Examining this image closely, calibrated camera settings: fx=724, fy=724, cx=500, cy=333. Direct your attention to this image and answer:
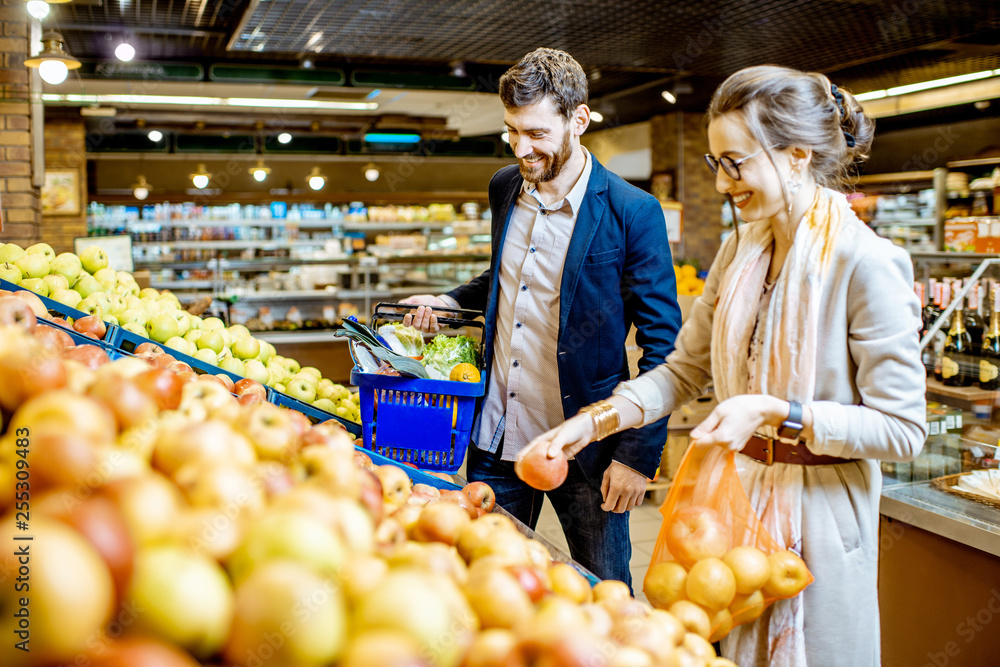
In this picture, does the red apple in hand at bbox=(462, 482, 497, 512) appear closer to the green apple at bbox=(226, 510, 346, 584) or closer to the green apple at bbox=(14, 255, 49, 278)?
the green apple at bbox=(226, 510, 346, 584)

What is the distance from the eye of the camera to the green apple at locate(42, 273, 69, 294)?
2.21 metres

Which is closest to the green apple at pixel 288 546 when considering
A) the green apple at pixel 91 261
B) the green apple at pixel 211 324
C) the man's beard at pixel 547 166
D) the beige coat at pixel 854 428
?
the beige coat at pixel 854 428

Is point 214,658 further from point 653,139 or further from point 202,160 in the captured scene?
point 202,160

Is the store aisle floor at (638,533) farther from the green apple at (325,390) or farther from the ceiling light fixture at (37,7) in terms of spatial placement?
the ceiling light fixture at (37,7)

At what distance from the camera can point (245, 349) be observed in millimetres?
2447

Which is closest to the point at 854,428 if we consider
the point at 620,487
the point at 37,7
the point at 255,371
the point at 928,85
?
the point at 620,487

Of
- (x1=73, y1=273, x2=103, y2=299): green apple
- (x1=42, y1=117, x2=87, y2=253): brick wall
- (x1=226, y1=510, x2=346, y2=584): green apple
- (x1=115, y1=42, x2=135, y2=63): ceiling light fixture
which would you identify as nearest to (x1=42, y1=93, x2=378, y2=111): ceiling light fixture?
(x1=42, y1=117, x2=87, y2=253): brick wall

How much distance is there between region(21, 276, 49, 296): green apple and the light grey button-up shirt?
137cm

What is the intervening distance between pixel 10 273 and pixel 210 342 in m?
0.61

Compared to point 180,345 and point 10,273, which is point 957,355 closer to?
point 180,345

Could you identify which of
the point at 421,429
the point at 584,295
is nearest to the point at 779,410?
the point at 584,295

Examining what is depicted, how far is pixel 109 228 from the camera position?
10.0 metres

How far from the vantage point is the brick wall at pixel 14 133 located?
13.3 ft

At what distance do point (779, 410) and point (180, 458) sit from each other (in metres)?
0.99
